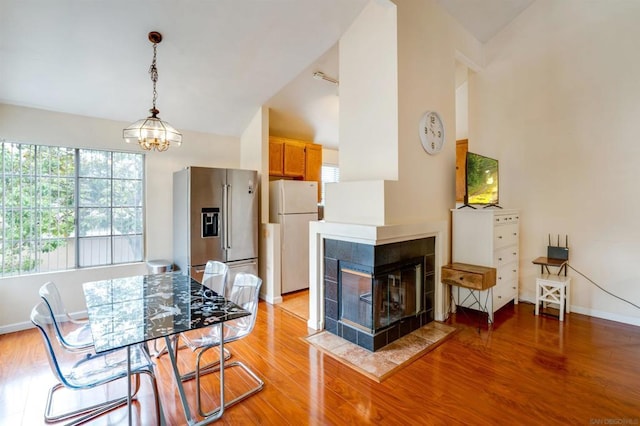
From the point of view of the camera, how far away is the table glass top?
1607 mm

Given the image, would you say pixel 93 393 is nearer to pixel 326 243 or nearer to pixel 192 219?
pixel 192 219

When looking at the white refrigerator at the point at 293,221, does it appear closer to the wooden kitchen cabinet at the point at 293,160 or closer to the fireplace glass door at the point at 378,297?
the wooden kitchen cabinet at the point at 293,160

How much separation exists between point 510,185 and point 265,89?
140 inches

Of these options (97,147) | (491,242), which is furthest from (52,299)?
(491,242)

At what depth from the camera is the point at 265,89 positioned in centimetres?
382

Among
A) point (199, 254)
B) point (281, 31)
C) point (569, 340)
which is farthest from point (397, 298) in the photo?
point (281, 31)

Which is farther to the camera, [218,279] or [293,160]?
[293,160]

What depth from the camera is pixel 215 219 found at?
391 cm

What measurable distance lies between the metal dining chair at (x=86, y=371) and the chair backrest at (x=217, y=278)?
0.80 metres

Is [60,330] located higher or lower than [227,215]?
lower

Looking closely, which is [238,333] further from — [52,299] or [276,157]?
[276,157]

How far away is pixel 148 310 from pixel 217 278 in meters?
0.91

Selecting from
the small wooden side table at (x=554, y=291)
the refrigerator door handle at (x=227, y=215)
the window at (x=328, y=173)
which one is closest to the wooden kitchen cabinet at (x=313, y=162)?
the window at (x=328, y=173)

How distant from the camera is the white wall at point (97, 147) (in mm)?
3238
